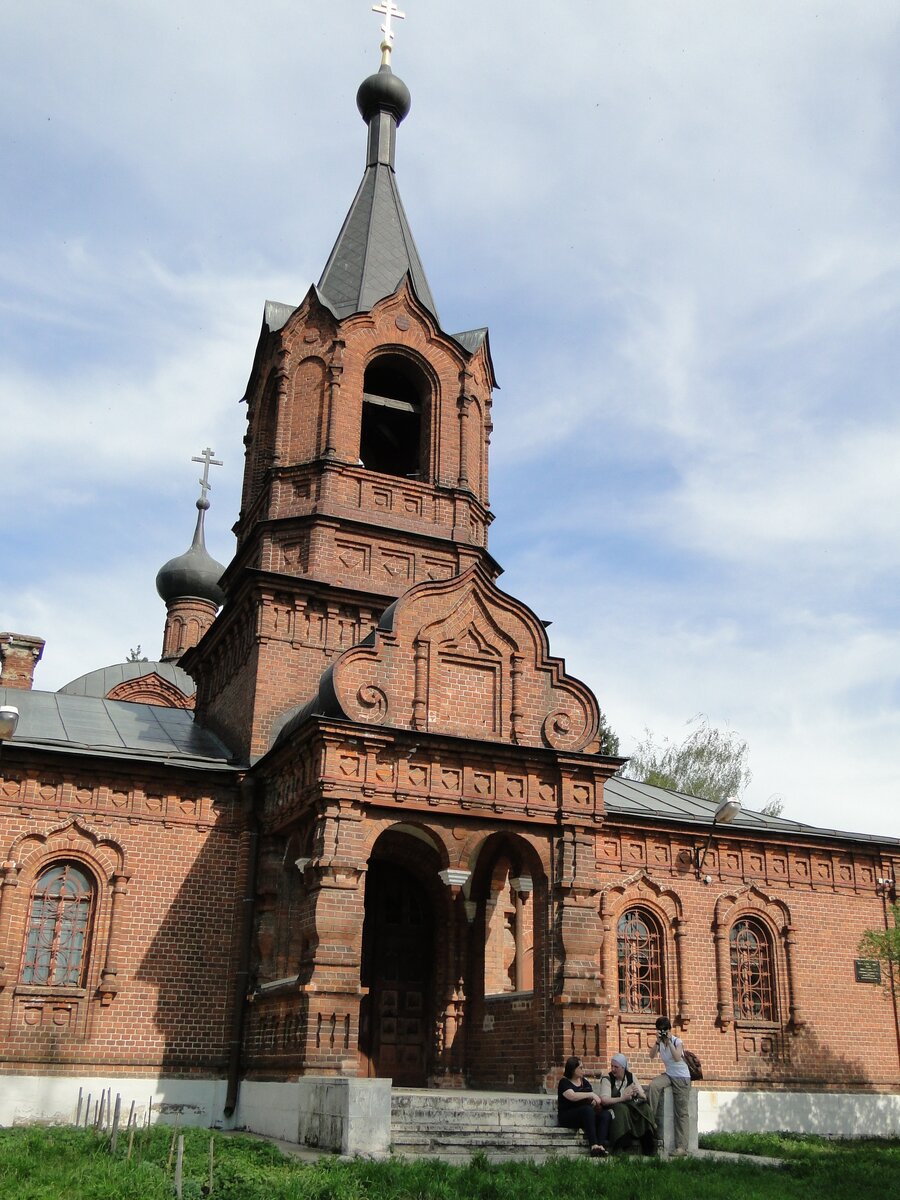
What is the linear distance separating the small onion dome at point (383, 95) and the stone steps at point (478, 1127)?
18.0m

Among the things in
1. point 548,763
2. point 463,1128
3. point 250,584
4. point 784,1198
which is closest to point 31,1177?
point 463,1128

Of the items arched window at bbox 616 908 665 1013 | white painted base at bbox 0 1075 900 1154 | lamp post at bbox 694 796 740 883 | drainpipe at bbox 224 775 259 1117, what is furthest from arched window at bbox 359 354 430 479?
white painted base at bbox 0 1075 900 1154

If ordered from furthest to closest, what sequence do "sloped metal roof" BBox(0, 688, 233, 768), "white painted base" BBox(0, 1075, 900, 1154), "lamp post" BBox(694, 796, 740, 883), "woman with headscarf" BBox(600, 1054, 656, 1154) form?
"lamp post" BBox(694, 796, 740, 883) < "sloped metal roof" BBox(0, 688, 233, 768) < "woman with headscarf" BBox(600, 1054, 656, 1154) < "white painted base" BBox(0, 1075, 900, 1154)

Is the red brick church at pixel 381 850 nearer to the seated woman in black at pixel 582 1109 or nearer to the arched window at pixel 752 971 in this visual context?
the arched window at pixel 752 971

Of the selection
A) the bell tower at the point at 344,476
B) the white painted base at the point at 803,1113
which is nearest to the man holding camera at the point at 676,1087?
the white painted base at the point at 803,1113

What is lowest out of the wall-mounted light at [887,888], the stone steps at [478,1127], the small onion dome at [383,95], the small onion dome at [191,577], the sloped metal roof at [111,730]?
the stone steps at [478,1127]

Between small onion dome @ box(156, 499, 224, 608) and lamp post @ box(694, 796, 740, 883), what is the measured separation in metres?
18.9

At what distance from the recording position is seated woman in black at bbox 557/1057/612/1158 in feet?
37.7

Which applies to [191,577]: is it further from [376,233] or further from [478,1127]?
[478,1127]

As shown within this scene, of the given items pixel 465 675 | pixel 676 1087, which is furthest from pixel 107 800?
pixel 676 1087

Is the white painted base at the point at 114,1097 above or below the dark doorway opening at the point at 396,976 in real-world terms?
below

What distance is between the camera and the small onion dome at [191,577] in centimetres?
3353

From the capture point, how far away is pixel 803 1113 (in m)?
16.9

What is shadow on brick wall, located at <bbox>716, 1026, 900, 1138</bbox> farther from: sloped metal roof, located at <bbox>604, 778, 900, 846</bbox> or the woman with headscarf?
the woman with headscarf
